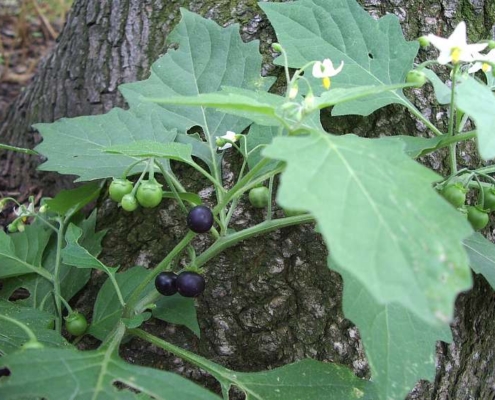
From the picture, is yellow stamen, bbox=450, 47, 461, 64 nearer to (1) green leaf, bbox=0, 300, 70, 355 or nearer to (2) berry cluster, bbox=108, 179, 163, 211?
(2) berry cluster, bbox=108, 179, 163, 211

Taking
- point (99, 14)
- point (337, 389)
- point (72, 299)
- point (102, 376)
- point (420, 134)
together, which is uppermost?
point (99, 14)

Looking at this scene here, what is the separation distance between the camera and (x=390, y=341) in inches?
47.2

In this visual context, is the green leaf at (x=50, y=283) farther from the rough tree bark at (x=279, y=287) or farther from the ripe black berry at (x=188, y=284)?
the ripe black berry at (x=188, y=284)

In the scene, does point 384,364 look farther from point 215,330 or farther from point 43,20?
point 43,20

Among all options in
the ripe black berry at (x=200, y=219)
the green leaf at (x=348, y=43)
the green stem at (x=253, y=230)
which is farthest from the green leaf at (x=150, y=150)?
the green leaf at (x=348, y=43)

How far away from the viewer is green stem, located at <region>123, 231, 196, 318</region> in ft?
4.38

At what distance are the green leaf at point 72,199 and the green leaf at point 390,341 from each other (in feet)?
3.25

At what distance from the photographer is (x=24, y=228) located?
1.90 m

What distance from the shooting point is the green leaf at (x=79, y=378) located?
1001 mm

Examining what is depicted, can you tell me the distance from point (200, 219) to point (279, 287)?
429 millimetres

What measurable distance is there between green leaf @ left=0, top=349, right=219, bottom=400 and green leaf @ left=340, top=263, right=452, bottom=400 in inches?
13.8

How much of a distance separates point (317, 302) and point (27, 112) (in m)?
1.84

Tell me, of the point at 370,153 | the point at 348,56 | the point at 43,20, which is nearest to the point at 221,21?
the point at 348,56

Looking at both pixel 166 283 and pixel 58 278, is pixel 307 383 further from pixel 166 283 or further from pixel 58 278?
pixel 58 278
